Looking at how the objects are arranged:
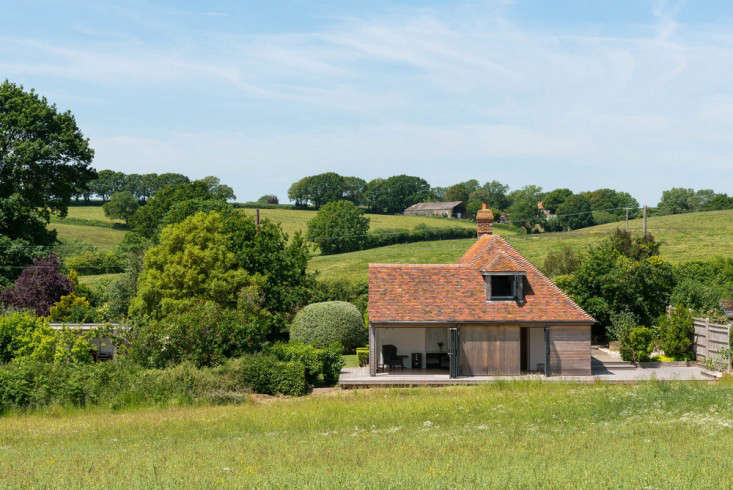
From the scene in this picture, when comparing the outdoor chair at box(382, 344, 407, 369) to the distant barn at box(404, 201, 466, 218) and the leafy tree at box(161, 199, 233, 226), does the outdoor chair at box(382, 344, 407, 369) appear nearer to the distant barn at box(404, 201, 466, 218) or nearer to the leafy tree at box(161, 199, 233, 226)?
the leafy tree at box(161, 199, 233, 226)

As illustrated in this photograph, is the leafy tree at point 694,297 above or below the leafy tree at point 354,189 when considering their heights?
below

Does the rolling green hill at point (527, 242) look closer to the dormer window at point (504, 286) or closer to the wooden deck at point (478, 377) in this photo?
the dormer window at point (504, 286)

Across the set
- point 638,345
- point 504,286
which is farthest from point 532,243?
point 504,286

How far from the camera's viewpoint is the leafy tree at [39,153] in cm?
5481

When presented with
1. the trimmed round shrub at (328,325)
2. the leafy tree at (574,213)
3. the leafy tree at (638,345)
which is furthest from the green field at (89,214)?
the leafy tree at (638,345)

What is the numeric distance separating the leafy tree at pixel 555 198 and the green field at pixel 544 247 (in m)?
48.0

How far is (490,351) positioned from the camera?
34250 mm

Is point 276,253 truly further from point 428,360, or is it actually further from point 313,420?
point 313,420

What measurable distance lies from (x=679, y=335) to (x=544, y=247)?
164 feet

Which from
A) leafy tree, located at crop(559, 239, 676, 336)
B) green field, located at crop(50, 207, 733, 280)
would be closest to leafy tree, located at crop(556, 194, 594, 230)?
green field, located at crop(50, 207, 733, 280)

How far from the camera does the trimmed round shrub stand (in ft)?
136

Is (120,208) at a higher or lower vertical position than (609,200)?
lower

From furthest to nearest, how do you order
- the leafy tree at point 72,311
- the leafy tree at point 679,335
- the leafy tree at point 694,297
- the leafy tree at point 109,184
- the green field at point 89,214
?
1. the leafy tree at point 109,184
2. the green field at point 89,214
3. the leafy tree at point 72,311
4. the leafy tree at point 694,297
5. the leafy tree at point 679,335

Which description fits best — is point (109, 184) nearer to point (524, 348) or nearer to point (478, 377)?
point (524, 348)
